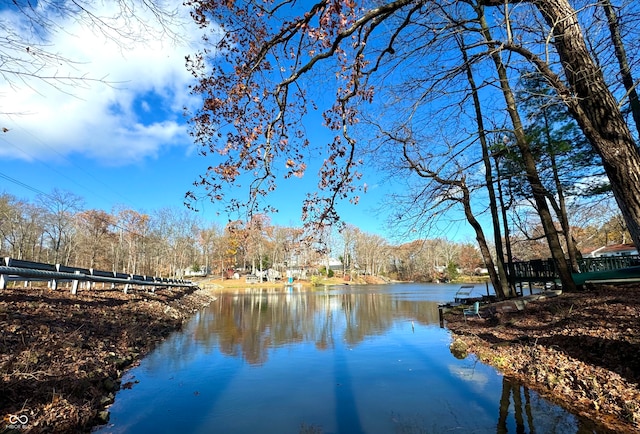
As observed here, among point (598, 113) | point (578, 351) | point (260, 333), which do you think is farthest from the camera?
point (260, 333)

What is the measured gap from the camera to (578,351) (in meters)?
5.97

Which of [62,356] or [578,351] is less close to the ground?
[62,356]

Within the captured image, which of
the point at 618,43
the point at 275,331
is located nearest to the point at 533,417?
the point at 618,43

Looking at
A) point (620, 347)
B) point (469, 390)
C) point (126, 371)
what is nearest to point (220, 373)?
point (126, 371)

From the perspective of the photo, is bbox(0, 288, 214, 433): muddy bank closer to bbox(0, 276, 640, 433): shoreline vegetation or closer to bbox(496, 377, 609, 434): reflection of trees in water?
bbox(0, 276, 640, 433): shoreline vegetation

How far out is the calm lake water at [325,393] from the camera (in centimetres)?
445

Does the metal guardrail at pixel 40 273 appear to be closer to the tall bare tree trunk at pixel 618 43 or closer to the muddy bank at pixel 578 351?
the muddy bank at pixel 578 351

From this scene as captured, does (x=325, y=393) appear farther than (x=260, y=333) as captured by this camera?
No

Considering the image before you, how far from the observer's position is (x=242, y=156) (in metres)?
4.12

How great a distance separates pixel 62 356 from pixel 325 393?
4.41m

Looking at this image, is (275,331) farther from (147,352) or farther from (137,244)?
(137,244)

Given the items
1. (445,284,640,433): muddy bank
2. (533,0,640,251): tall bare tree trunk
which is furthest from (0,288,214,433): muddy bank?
(445,284,640,433): muddy bank

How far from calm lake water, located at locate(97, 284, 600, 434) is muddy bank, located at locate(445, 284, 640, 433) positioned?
1.25 feet

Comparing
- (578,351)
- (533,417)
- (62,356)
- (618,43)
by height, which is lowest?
(533,417)
